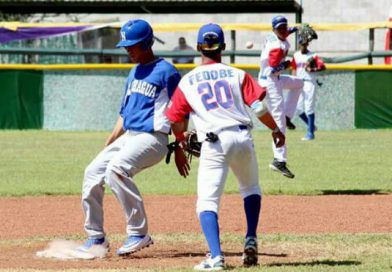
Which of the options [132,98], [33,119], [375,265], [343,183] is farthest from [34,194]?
[33,119]

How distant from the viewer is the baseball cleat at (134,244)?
8.42 metres

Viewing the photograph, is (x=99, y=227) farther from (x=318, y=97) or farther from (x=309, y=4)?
(x=309, y=4)

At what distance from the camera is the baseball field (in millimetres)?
8352

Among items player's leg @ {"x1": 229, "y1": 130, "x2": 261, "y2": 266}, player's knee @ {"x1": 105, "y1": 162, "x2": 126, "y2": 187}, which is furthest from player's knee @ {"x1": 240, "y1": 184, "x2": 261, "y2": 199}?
player's knee @ {"x1": 105, "y1": 162, "x2": 126, "y2": 187}

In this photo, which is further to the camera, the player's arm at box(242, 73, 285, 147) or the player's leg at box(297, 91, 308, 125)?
the player's leg at box(297, 91, 308, 125)

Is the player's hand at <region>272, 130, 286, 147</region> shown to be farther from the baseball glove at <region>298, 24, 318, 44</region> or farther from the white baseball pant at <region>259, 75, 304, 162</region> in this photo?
the baseball glove at <region>298, 24, 318, 44</region>

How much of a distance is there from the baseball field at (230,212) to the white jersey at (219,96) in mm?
1069

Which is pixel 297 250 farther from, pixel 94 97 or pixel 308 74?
pixel 94 97

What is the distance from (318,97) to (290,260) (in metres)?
14.3

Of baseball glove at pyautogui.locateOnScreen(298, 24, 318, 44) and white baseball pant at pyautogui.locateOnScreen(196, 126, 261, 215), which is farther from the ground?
baseball glove at pyautogui.locateOnScreen(298, 24, 318, 44)

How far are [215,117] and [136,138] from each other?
0.96m

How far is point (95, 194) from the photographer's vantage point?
334 inches

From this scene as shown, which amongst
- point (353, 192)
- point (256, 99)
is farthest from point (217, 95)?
point (353, 192)

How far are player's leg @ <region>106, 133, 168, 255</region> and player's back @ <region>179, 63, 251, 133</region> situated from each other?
0.79 meters
